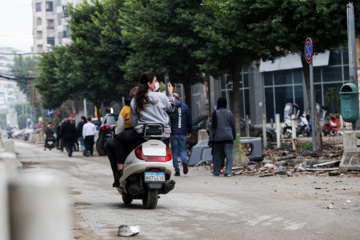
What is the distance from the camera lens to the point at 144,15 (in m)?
28.8

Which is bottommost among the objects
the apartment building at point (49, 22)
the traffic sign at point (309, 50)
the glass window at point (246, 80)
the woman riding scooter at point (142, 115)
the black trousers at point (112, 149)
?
the black trousers at point (112, 149)

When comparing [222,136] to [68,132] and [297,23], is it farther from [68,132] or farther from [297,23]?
[68,132]

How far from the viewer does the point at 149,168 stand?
26.6 feet

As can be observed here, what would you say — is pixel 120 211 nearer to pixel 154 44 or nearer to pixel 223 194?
pixel 223 194

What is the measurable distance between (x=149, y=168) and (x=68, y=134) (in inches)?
891

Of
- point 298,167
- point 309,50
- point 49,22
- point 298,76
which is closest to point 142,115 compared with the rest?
point 298,167

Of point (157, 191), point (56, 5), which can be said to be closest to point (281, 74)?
point (157, 191)

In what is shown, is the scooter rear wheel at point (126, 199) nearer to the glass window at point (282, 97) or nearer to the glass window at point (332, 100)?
the glass window at point (332, 100)

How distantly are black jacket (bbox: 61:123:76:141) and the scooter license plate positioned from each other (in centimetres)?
2237

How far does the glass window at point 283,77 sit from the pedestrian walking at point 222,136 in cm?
3308

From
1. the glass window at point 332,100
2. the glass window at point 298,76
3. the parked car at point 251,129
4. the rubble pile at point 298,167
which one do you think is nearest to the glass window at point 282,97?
the glass window at point 298,76

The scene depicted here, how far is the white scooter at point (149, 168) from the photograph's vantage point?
809 centimetres

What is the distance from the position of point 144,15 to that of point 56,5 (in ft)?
359

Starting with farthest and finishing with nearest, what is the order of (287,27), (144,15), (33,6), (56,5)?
1. (33,6)
2. (56,5)
3. (144,15)
4. (287,27)
